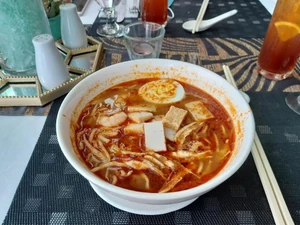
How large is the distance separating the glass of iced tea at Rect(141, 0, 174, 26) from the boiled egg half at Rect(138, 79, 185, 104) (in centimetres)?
74

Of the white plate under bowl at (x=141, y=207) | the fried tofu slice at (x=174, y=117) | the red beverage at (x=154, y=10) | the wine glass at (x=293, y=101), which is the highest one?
the red beverage at (x=154, y=10)

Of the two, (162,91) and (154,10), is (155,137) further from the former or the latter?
(154,10)

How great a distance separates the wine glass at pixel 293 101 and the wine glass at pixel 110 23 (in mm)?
1022

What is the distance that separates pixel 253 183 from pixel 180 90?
1.48 ft

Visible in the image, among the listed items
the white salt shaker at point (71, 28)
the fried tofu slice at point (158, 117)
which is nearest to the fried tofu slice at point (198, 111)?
the fried tofu slice at point (158, 117)

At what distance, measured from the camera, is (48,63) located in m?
1.14

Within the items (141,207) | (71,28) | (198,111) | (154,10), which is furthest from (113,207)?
(154,10)

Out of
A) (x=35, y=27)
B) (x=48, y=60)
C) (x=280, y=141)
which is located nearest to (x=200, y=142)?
(x=280, y=141)

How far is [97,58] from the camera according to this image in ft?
4.55

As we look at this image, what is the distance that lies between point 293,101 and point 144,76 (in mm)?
681

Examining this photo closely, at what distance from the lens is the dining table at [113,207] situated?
0.76 meters

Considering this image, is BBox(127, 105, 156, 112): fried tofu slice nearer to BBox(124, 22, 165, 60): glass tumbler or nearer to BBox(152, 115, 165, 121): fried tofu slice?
BBox(152, 115, 165, 121): fried tofu slice

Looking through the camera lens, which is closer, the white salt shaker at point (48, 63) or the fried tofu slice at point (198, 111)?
the fried tofu slice at point (198, 111)

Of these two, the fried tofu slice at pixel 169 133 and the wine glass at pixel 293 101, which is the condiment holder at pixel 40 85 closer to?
the fried tofu slice at pixel 169 133
